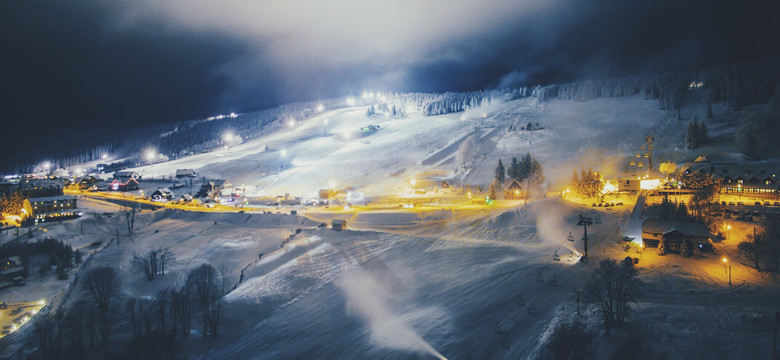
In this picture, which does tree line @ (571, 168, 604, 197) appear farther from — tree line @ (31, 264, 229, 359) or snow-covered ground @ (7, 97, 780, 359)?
tree line @ (31, 264, 229, 359)

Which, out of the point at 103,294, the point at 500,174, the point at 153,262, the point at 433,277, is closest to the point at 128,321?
the point at 103,294

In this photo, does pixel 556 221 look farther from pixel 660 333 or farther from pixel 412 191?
pixel 412 191

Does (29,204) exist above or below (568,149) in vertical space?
below

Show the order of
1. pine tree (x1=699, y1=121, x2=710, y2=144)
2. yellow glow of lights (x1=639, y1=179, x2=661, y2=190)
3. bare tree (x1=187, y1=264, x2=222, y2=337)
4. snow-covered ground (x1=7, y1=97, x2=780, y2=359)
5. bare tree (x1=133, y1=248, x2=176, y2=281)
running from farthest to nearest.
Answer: pine tree (x1=699, y1=121, x2=710, y2=144) < yellow glow of lights (x1=639, y1=179, x2=661, y2=190) < bare tree (x1=133, y1=248, x2=176, y2=281) < bare tree (x1=187, y1=264, x2=222, y2=337) < snow-covered ground (x1=7, y1=97, x2=780, y2=359)

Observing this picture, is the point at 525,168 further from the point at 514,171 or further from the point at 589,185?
the point at 589,185

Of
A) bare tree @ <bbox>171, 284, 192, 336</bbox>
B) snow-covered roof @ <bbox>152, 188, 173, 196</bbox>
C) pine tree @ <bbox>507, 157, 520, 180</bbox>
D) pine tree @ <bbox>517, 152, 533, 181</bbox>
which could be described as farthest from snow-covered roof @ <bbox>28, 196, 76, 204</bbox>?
pine tree @ <bbox>517, 152, 533, 181</bbox>

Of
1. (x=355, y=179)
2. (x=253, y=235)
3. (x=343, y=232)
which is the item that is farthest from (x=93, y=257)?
(x=355, y=179)

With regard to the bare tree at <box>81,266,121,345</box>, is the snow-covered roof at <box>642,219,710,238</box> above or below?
above
